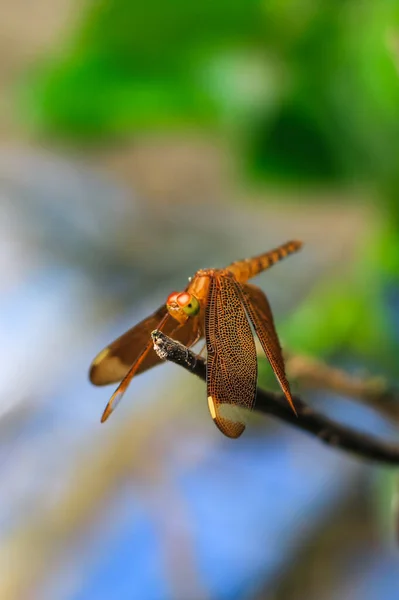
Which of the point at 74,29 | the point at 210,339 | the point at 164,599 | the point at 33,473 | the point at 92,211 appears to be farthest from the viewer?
the point at 92,211

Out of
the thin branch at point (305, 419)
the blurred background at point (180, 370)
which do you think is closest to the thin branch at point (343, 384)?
the thin branch at point (305, 419)

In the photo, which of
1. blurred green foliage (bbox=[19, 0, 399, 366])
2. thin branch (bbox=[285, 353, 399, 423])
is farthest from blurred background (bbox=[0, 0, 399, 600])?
thin branch (bbox=[285, 353, 399, 423])

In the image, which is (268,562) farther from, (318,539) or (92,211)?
(92,211)

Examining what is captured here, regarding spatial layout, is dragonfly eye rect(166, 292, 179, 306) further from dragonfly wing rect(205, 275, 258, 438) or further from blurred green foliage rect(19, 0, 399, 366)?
blurred green foliage rect(19, 0, 399, 366)

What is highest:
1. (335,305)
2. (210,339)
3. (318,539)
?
(210,339)

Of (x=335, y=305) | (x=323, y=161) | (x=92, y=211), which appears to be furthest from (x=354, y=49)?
(x=92, y=211)

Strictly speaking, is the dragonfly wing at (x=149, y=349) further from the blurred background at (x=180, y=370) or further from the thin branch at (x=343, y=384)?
the blurred background at (x=180, y=370)

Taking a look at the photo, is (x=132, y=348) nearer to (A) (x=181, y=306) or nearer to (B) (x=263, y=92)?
(A) (x=181, y=306)

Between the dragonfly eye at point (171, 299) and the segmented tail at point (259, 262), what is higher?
the segmented tail at point (259, 262)
